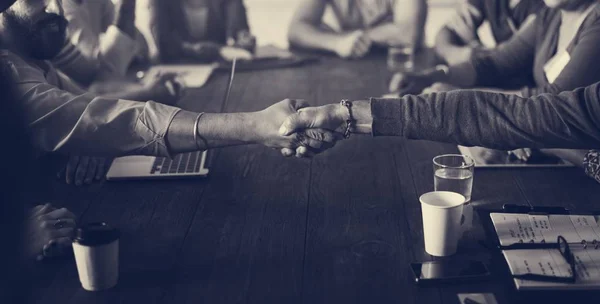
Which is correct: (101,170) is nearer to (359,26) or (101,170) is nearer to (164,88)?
(164,88)

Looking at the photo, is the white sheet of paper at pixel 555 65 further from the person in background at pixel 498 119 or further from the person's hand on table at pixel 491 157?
the person in background at pixel 498 119

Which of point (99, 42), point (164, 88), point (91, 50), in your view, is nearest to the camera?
point (164, 88)

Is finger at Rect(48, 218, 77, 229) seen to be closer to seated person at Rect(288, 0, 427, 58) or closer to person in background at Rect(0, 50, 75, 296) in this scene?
person in background at Rect(0, 50, 75, 296)

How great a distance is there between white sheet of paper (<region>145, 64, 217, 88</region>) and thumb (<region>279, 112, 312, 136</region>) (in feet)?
3.25

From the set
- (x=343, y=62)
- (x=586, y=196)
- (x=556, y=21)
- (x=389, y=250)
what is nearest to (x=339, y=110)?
(x=389, y=250)

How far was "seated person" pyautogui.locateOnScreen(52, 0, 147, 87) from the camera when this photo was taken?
7.96 feet

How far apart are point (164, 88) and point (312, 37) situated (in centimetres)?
100

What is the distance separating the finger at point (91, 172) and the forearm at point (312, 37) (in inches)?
62.8

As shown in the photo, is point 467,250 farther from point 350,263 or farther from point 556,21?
point 556,21

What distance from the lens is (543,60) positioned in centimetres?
225

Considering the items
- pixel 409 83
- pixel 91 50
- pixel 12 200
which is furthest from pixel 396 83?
Result: pixel 12 200

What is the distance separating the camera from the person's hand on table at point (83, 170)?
1.71 m

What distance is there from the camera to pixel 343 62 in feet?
10.0

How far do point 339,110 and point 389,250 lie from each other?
0.47 metres
